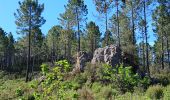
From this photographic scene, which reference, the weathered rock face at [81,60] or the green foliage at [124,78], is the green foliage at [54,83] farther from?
the weathered rock face at [81,60]

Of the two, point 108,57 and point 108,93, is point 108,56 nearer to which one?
point 108,57

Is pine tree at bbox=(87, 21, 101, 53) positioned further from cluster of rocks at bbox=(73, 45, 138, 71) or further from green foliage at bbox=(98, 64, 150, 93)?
green foliage at bbox=(98, 64, 150, 93)

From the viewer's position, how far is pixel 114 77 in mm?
21688

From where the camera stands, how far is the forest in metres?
16.4

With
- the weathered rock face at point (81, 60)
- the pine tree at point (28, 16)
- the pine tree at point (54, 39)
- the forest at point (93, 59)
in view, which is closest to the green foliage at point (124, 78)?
the forest at point (93, 59)

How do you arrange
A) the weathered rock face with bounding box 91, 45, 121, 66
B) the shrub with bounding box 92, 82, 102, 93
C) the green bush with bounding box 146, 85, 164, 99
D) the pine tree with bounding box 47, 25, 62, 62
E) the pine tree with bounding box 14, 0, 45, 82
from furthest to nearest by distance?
1. the pine tree with bounding box 47, 25, 62, 62
2. the pine tree with bounding box 14, 0, 45, 82
3. the weathered rock face with bounding box 91, 45, 121, 66
4. the shrub with bounding box 92, 82, 102, 93
5. the green bush with bounding box 146, 85, 164, 99

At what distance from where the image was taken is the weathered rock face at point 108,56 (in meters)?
30.9

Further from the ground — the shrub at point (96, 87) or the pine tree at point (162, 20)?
the pine tree at point (162, 20)

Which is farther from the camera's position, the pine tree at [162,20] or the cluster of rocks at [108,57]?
the pine tree at [162,20]

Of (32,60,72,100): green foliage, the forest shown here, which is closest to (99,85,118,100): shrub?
the forest

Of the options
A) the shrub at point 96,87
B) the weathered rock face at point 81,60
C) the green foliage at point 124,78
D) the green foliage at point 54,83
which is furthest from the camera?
the weathered rock face at point 81,60

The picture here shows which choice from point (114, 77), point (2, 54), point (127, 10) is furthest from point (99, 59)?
point (2, 54)

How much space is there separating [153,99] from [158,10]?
3739 cm

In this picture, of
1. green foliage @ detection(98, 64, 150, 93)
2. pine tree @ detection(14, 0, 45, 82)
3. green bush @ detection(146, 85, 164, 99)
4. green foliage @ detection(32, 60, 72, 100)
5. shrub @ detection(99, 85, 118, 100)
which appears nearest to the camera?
green foliage @ detection(32, 60, 72, 100)
